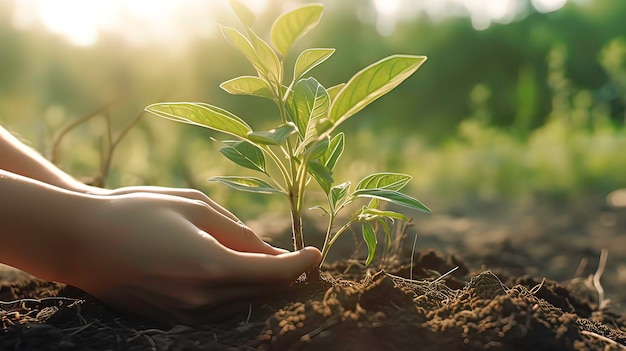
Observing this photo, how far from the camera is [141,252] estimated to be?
94 centimetres

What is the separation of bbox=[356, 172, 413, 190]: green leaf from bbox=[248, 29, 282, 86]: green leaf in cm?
26

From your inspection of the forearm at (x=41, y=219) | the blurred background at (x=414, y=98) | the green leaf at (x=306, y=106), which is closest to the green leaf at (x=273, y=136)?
the green leaf at (x=306, y=106)

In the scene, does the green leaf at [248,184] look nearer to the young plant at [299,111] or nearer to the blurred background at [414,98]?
the young plant at [299,111]

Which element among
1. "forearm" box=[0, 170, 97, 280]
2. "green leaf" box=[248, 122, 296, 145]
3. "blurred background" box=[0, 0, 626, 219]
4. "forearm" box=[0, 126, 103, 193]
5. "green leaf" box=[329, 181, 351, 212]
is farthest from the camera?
"blurred background" box=[0, 0, 626, 219]

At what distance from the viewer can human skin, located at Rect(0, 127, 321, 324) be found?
0.94m

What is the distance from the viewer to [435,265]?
152 cm

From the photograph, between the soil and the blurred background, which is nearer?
the soil

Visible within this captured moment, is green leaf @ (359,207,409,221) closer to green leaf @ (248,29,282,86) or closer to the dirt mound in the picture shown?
the dirt mound

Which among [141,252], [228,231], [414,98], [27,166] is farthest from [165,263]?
[414,98]

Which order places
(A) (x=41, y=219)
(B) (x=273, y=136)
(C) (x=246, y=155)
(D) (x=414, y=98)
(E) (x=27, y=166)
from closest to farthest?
(B) (x=273, y=136) < (A) (x=41, y=219) < (C) (x=246, y=155) < (E) (x=27, y=166) < (D) (x=414, y=98)

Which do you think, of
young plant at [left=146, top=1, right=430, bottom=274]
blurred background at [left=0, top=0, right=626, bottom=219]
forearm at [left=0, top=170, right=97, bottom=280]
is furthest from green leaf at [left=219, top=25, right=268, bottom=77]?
blurred background at [left=0, top=0, right=626, bottom=219]

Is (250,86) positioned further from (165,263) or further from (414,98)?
(414,98)

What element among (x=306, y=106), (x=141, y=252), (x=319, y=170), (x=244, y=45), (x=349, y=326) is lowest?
(x=349, y=326)

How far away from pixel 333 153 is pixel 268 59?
232mm
